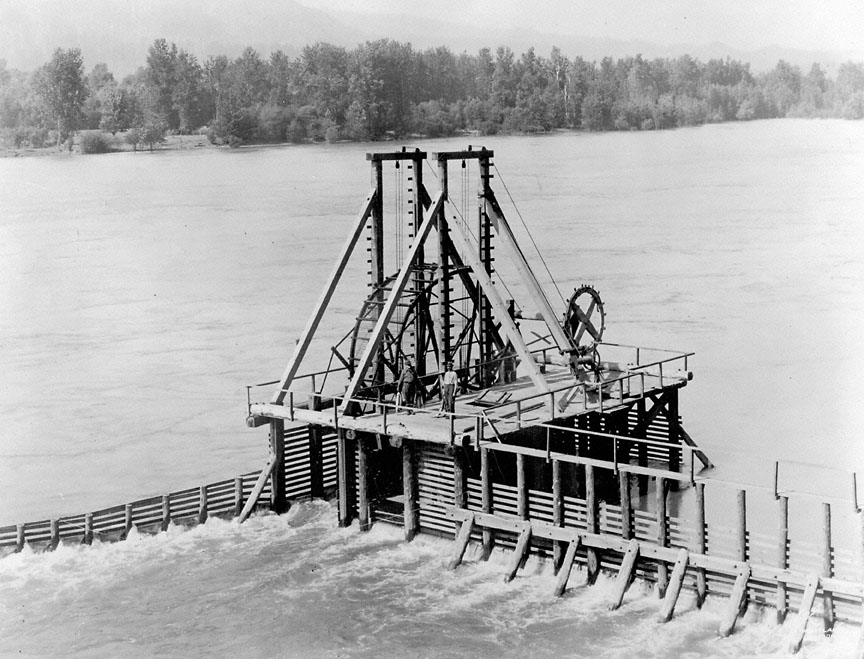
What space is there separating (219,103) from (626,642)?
79.4m

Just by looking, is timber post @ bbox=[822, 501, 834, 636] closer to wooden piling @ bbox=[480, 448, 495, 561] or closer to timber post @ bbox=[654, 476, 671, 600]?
timber post @ bbox=[654, 476, 671, 600]

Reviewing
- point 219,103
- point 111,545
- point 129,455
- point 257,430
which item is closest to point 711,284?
point 257,430

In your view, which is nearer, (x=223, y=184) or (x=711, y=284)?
(x=711, y=284)

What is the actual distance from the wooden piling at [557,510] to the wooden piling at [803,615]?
5043 millimetres

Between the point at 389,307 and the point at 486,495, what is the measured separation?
4907 millimetres

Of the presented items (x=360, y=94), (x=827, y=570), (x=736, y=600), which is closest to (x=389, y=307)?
(x=736, y=600)

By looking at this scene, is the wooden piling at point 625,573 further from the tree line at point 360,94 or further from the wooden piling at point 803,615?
the tree line at point 360,94

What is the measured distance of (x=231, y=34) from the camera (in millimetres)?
105688

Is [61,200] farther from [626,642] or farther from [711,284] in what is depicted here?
[626,642]

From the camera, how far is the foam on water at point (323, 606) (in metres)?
23.1

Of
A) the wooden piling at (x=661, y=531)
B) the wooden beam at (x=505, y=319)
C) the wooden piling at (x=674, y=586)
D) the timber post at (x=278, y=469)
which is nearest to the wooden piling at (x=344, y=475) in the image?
the timber post at (x=278, y=469)

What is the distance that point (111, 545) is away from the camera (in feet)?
92.5

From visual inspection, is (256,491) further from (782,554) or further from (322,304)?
(782,554)

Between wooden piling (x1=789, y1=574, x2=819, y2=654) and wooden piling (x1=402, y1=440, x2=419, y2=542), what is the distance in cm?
875
